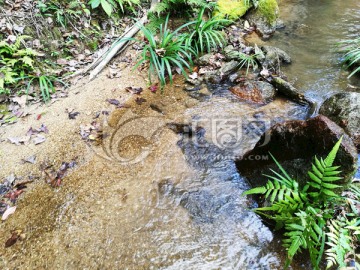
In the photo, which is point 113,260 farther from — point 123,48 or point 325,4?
point 325,4

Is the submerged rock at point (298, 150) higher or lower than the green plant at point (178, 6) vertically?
lower

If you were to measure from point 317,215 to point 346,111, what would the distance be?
7.28ft

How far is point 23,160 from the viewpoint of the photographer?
11.2 feet

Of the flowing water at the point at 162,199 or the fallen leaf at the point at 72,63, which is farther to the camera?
the fallen leaf at the point at 72,63

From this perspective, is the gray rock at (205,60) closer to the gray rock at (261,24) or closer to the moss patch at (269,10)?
the gray rock at (261,24)

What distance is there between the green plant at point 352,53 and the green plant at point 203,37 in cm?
266

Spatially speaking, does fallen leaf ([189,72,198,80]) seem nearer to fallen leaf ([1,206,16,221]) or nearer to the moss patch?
the moss patch

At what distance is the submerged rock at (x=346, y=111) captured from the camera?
→ 359 centimetres

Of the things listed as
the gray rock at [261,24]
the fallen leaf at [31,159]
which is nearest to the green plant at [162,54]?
the fallen leaf at [31,159]

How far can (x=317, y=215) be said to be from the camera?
2256mm

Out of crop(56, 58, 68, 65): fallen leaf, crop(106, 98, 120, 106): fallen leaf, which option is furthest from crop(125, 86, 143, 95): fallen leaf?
crop(56, 58, 68, 65): fallen leaf

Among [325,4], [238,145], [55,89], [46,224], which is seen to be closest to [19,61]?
[55,89]

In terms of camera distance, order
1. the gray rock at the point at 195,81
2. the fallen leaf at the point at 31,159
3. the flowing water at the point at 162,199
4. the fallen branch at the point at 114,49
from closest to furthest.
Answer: the flowing water at the point at 162,199 → the fallen leaf at the point at 31,159 → the fallen branch at the point at 114,49 → the gray rock at the point at 195,81

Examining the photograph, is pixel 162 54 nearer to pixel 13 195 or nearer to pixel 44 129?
pixel 44 129
